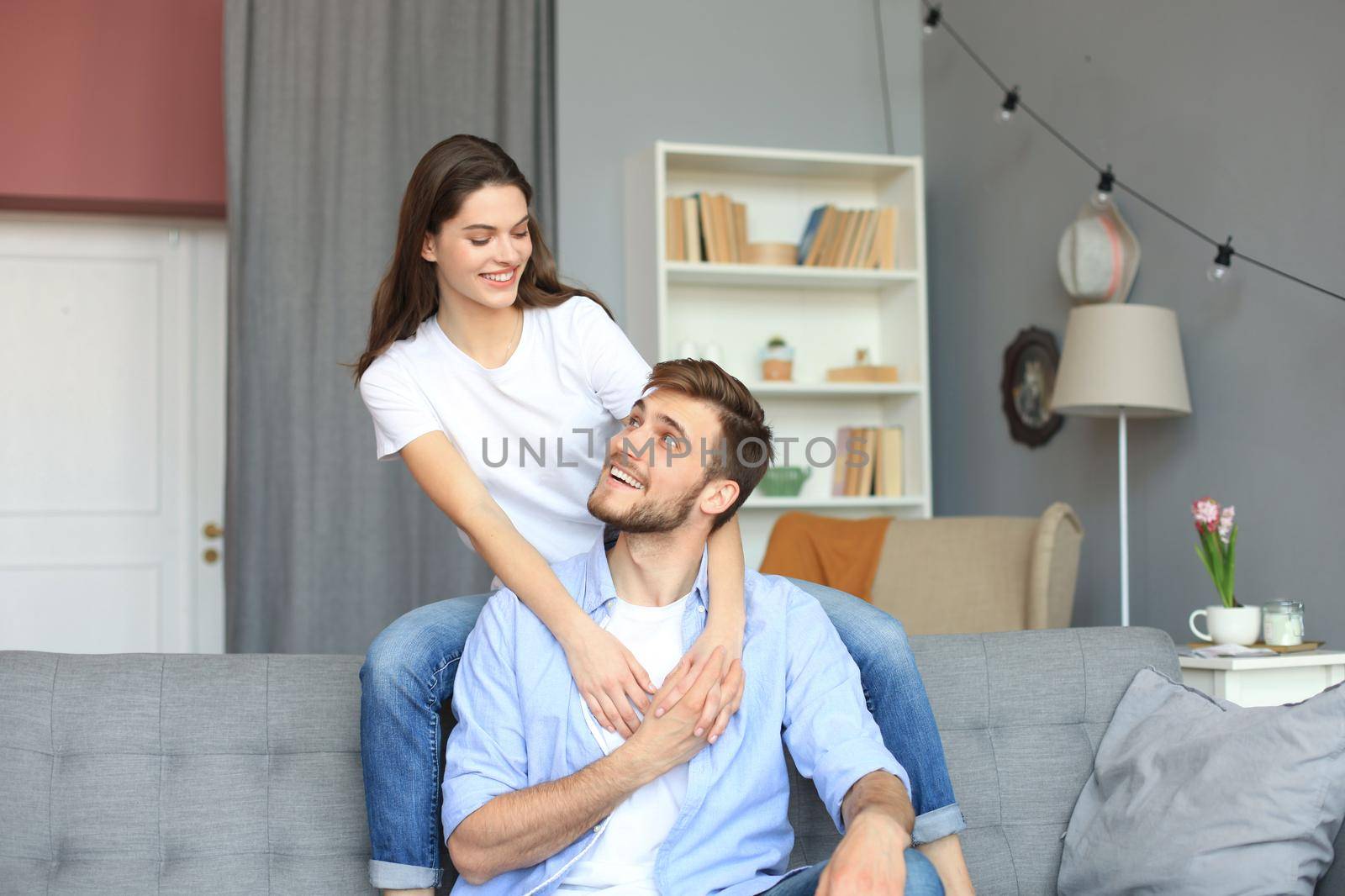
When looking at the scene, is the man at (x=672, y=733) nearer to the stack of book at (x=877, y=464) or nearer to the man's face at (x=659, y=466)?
the man's face at (x=659, y=466)

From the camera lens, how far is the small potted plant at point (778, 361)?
4492mm

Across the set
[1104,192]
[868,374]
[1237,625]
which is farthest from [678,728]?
[868,374]

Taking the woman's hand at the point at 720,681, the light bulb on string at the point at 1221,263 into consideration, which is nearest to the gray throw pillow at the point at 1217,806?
the woman's hand at the point at 720,681

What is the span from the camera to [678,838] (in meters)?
1.63

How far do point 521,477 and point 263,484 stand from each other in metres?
2.47

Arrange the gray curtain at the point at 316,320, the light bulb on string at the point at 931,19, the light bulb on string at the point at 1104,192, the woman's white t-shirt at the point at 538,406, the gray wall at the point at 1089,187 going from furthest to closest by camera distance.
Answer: the light bulb on string at the point at 931,19, the gray curtain at the point at 316,320, the light bulb on string at the point at 1104,192, the gray wall at the point at 1089,187, the woman's white t-shirt at the point at 538,406

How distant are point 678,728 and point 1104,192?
2497 mm

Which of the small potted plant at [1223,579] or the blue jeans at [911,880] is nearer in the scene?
the blue jeans at [911,880]

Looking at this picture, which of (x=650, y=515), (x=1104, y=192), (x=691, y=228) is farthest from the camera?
(x=691, y=228)

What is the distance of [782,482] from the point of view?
14.8ft

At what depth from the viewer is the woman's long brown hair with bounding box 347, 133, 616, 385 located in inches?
74.2

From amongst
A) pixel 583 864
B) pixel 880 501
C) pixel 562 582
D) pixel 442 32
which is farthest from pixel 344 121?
pixel 583 864

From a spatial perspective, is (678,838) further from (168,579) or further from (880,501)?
(168,579)

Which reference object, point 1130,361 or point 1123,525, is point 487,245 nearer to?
point 1130,361
